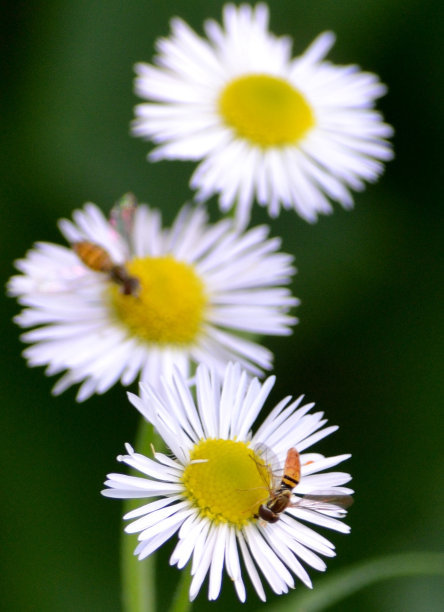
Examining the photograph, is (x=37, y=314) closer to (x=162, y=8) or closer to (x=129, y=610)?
(x=129, y=610)

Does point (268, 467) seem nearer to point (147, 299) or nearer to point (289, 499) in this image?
point (289, 499)

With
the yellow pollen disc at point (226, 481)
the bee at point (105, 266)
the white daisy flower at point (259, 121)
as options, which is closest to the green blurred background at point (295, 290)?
the white daisy flower at point (259, 121)

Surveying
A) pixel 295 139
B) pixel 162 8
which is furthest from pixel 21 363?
pixel 162 8

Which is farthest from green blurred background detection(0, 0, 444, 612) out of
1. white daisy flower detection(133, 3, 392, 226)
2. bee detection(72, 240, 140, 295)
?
bee detection(72, 240, 140, 295)

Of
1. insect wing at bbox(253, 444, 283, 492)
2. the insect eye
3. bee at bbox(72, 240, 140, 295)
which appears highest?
bee at bbox(72, 240, 140, 295)

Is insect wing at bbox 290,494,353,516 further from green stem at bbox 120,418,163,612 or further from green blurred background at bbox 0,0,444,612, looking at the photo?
green blurred background at bbox 0,0,444,612

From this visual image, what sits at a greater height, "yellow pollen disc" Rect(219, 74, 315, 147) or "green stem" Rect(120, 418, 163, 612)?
"yellow pollen disc" Rect(219, 74, 315, 147)

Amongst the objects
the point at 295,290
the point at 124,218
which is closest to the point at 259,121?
the point at 124,218

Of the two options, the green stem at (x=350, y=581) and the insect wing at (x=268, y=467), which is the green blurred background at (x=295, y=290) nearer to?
the green stem at (x=350, y=581)
